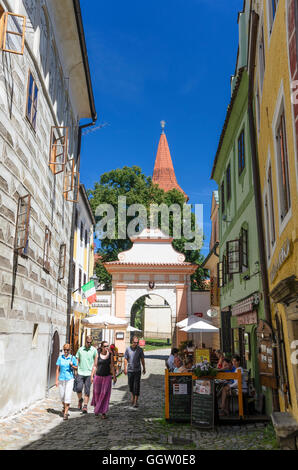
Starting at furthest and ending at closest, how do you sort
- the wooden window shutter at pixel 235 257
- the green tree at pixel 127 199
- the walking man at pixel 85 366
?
the green tree at pixel 127 199, the wooden window shutter at pixel 235 257, the walking man at pixel 85 366

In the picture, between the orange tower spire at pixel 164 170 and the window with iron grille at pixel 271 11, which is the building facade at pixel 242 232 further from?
the orange tower spire at pixel 164 170

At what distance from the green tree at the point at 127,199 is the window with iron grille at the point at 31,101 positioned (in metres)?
24.1

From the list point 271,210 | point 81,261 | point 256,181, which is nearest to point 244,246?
point 256,181

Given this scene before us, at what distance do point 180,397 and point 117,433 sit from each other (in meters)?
1.66

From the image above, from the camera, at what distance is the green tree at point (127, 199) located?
35.3m

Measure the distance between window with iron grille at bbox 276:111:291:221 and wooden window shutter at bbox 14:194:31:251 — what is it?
475cm

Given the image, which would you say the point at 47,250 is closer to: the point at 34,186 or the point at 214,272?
the point at 34,186

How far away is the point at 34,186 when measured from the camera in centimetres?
1042

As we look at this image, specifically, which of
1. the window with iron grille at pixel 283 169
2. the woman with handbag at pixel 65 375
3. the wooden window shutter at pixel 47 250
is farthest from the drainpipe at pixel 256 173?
the wooden window shutter at pixel 47 250

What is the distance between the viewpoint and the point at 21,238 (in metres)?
8.83

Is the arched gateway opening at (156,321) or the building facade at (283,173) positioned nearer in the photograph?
the building facade at (283,173)

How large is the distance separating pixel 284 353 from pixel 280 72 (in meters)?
4.29

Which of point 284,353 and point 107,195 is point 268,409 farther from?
point 107,195

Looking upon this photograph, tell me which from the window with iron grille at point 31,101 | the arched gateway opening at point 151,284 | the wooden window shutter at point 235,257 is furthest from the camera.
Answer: the arched gateway opening at point 151,284
